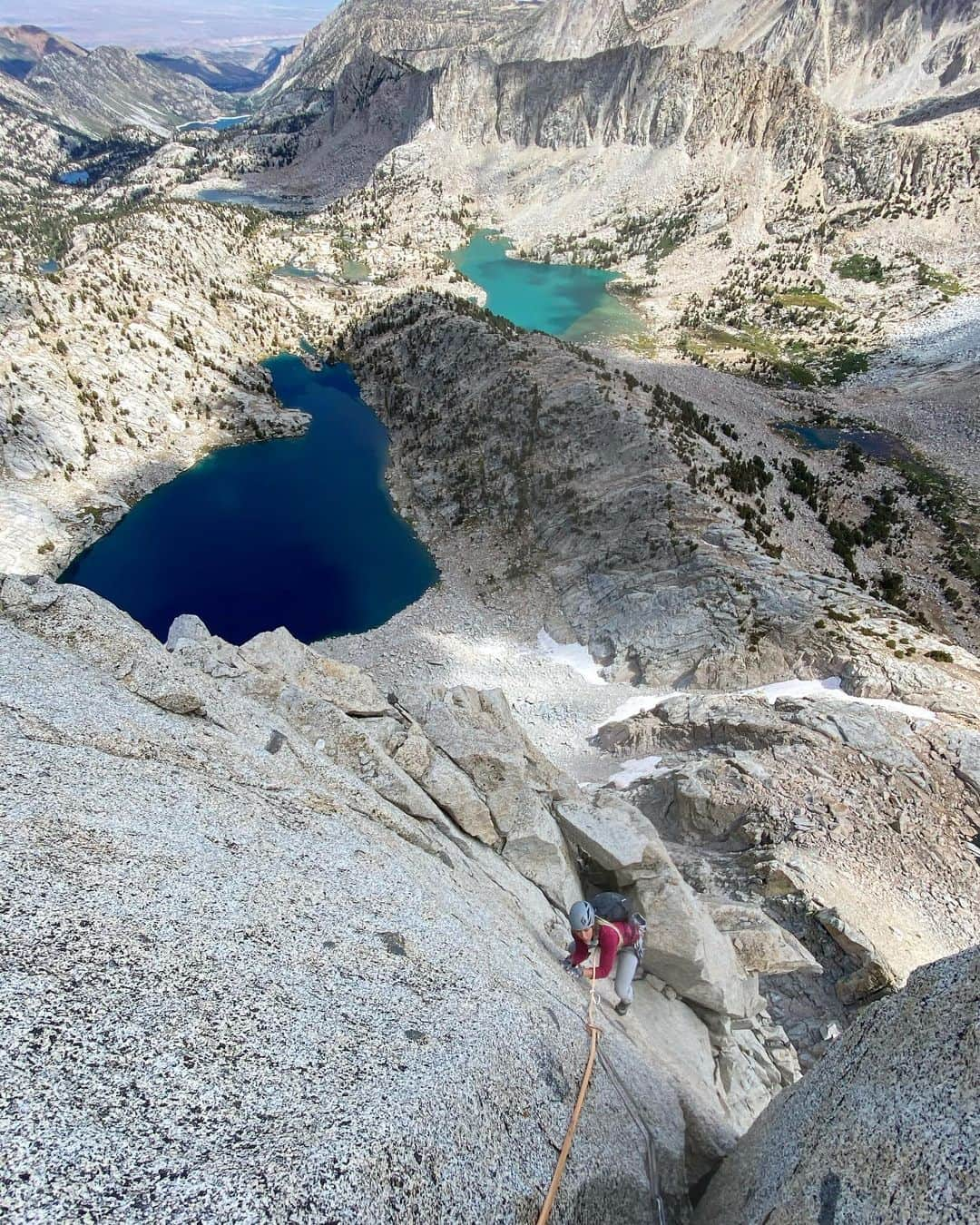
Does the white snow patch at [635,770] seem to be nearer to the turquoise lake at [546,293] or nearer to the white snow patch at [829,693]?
the white snow patch at [829,693]

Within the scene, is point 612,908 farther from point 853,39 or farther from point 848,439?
point 853,39

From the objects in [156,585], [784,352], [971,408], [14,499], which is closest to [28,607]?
[156,585]

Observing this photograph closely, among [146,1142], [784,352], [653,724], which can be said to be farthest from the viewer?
[784,352]

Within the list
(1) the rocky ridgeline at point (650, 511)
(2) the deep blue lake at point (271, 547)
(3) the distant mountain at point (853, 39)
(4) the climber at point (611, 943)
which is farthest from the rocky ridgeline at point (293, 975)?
(3) the distant mountain at point (853, 39)

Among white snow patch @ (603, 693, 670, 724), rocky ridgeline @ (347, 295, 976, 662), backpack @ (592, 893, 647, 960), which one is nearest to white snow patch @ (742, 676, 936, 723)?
rocky ridgeline @ (347, 295, 976, 662)

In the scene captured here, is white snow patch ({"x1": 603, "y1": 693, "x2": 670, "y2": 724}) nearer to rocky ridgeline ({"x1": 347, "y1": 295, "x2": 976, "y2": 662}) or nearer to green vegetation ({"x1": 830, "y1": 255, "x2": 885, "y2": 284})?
rocky ridgeline ({"x1": 347, "y1": 295, "x2": 976, "y2": 662})

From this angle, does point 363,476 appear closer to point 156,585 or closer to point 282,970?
point 156,585

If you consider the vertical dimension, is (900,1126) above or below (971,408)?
below

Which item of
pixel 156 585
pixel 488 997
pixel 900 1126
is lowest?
pixel 156 585
